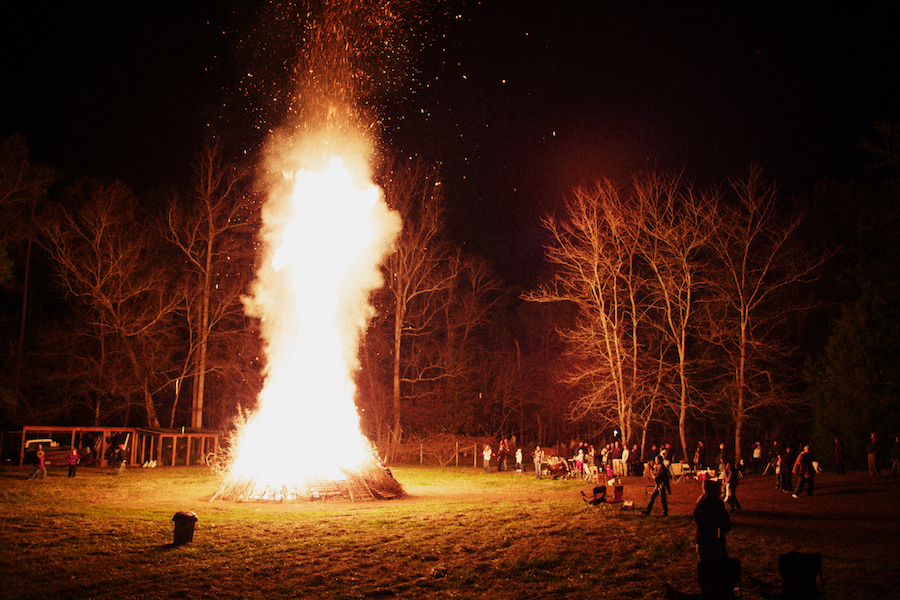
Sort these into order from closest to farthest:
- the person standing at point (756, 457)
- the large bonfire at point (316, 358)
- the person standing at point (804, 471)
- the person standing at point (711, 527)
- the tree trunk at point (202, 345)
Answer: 1. the person standing at point (711, 527)
2. the person standing at point (804, 471)
3. the large bonfire at point (316, 358)
4. the person standing at point (756, 457)
5. the tree trunk at point (202, 345)

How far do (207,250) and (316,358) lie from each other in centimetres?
2144

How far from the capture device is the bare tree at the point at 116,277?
35562 mm

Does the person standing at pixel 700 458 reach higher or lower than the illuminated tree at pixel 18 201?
lower

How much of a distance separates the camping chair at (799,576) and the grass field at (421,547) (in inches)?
18.5

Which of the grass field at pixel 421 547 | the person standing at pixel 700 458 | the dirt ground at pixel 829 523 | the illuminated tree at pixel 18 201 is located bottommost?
the grass field at pixel 421 547

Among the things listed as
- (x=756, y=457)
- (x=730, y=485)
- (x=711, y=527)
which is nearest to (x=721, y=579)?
(x=711, y=527)

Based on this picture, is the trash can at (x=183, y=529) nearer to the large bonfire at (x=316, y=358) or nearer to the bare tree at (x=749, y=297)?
the large bonfire at (x=316, y=358)

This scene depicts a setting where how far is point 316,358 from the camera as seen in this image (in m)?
22.2

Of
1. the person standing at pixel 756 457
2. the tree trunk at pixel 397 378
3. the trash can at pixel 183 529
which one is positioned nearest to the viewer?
the trash can at pixel 183 529

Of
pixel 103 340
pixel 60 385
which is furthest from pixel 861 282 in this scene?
pixel 60 385

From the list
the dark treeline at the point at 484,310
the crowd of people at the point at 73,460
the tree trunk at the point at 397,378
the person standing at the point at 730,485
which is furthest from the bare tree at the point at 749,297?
the crowd of people at the point at 73,460

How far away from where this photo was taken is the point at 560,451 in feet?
124


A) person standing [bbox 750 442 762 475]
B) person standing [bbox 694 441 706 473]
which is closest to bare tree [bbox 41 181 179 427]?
person standing [bbox 694 441 706 473]

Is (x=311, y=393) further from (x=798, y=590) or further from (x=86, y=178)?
(x=86, y=178)
